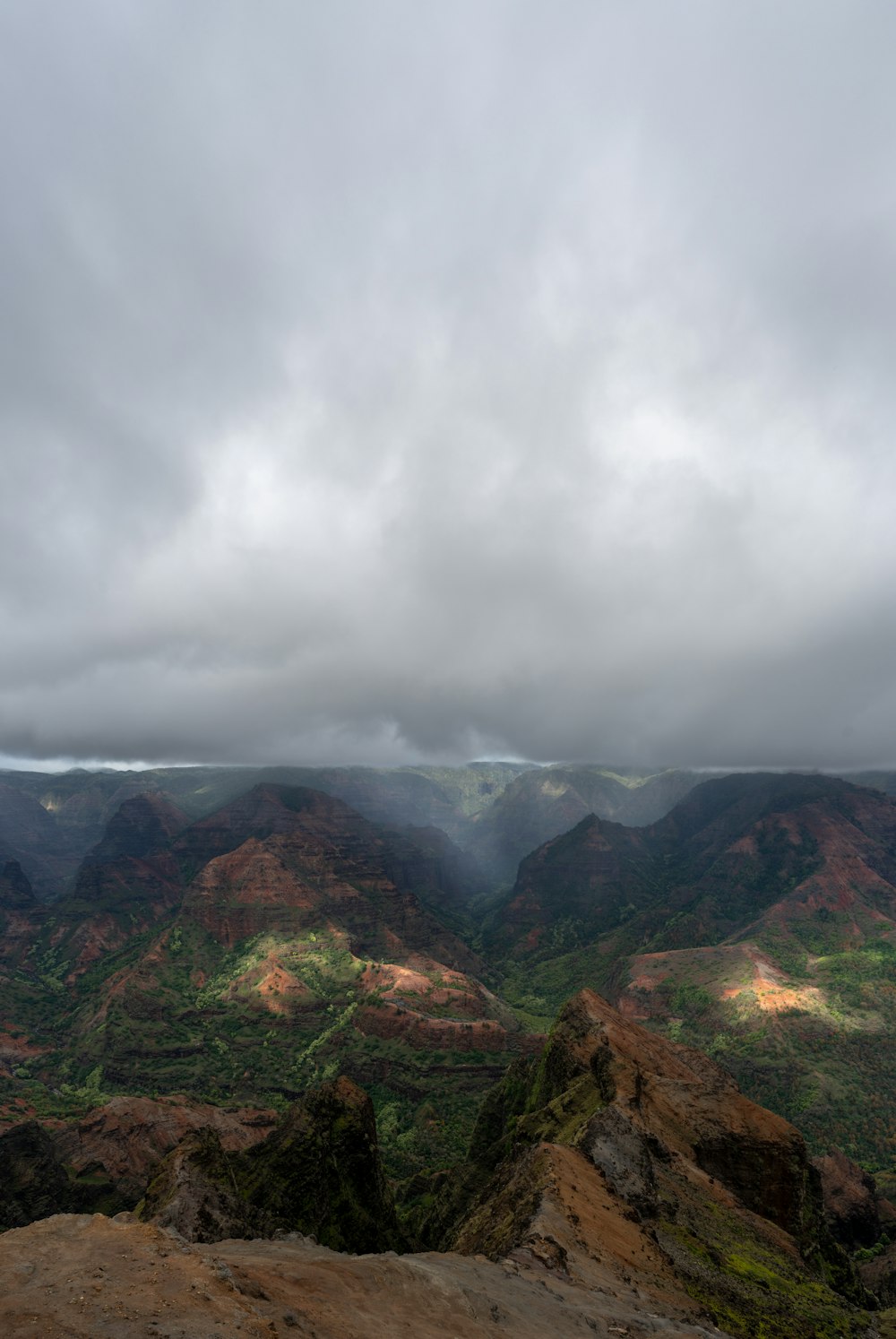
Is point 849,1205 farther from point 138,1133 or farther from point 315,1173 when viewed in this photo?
point 138,1133

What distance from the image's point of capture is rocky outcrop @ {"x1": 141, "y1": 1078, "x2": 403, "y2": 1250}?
4947 centimetres

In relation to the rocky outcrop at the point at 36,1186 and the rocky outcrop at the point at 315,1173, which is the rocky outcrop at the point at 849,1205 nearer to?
the rocky outcrop at the point at 315,1173

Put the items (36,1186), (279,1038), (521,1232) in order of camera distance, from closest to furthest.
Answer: (521,1232) < (36,1186) < (279,1038)

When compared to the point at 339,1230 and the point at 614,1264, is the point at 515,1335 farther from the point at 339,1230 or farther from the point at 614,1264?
the point at 339,1230

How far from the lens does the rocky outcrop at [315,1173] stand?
162 ft

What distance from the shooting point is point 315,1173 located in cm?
6284

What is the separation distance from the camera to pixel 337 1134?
216 feet

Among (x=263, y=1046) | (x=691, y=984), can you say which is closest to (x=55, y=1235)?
(x=263, y=1046)

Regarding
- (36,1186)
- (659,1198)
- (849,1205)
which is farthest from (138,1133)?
(849,1205)

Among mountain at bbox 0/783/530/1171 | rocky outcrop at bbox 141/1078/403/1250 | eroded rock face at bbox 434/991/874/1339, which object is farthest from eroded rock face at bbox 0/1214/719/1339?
mountain at bbox 0/783/530/1171

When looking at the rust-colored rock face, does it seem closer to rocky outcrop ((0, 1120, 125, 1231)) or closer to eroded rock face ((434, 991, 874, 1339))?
rocky outcrop ((0, 1120, 125, 1231))

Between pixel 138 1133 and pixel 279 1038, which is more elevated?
pixel 138 1133

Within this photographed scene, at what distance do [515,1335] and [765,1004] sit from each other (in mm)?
192488

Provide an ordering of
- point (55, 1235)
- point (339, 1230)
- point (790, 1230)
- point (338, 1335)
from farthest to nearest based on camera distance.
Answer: point (339, 1230) < point (790, 1230) < point (55, 1235) < point (338, 1335)
